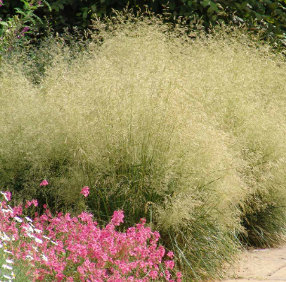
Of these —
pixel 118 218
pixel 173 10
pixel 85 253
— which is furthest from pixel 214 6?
pixel 85 253

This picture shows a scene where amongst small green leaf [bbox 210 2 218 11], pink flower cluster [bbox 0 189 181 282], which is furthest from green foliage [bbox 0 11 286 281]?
small green leaf [bbox 210 2 218 11]

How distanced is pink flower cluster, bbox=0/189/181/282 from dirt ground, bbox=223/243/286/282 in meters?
0.71

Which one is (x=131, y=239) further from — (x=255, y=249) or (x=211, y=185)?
(x=255, y=249)

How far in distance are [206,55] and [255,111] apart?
836 millimetres

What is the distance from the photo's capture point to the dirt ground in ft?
11.1

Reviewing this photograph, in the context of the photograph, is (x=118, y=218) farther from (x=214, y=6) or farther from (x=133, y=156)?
(x=214, y=6)

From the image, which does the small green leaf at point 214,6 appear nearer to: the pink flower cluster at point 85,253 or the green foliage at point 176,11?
the green foliage at point 176,11

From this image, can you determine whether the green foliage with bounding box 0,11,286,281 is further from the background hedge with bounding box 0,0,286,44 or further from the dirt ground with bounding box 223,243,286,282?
the background hedge with bounding box 0,0,286,44

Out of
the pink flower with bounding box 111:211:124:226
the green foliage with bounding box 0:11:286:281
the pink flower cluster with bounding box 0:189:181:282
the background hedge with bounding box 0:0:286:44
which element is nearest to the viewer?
the pink flower cluster with bounding box 0:189:181:282

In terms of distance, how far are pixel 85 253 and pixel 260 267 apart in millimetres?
1636

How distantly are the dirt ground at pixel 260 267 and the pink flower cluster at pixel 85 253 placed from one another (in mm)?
707

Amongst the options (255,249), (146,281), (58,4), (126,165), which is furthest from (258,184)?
(58,4)

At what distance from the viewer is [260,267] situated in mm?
3658

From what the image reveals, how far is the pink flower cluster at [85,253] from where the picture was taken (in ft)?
8.14
